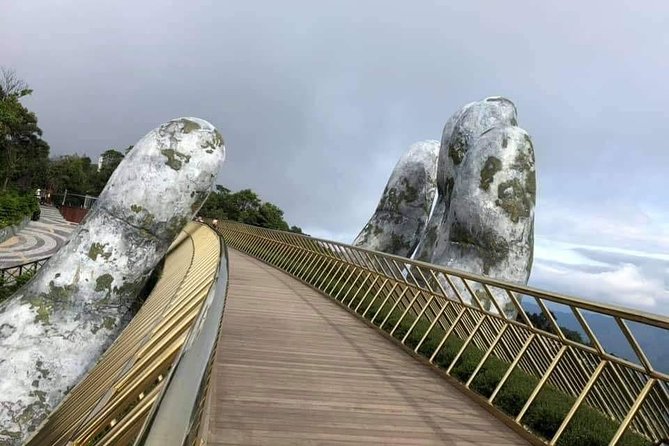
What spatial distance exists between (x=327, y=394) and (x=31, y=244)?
3227cm

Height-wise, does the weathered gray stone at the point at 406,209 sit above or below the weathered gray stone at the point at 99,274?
above

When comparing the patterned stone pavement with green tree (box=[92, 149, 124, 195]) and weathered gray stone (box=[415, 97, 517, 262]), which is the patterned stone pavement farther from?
green tree (box=[92, 149, 124, 195])

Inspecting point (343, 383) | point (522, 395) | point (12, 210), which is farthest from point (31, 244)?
point (522, 395)

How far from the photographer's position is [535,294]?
17.3 ft

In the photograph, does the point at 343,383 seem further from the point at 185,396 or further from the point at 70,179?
the point at 70,179

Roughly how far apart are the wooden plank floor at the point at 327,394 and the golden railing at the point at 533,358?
0.39 meters

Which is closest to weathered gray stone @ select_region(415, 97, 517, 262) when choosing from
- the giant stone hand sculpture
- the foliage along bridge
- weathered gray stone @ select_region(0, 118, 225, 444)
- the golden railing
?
the giant stone hand sculpture

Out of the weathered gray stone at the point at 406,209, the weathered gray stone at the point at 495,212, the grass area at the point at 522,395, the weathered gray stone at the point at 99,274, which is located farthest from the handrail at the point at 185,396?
the weathered gray stone at the point at 406,209

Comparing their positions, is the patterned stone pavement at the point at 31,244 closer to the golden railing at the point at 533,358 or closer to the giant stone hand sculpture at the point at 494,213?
the giant stone hand sculpture at the point at 494,213

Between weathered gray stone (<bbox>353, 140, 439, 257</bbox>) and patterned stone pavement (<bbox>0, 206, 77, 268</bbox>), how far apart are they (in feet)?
40.6

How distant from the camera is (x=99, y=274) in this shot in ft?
40.2

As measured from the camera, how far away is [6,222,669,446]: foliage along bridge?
8.68ft

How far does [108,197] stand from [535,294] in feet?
32.7

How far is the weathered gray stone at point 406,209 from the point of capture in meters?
21.6
